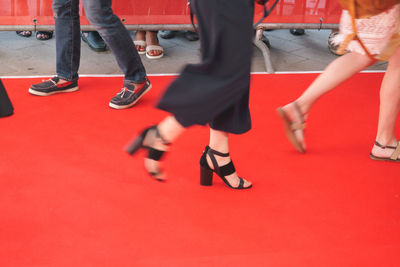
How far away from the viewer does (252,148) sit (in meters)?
2.18

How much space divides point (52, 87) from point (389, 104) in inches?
72.4

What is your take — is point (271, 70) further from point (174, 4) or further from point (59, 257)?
point (59, 257)

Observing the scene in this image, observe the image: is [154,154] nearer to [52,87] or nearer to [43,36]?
[52,87]

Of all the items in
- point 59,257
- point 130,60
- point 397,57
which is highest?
point 397,57

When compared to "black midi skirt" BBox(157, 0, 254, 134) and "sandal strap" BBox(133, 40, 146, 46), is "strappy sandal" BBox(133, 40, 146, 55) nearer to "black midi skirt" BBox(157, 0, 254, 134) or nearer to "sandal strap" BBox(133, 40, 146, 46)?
"sandal strap" BBox(133, 40, 146, 46)

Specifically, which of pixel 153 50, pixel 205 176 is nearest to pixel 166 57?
pixel 153 50

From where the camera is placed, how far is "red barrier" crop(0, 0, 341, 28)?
3453 millimetres

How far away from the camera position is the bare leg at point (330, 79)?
6.39 ft

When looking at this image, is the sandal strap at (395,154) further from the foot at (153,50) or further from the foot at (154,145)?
the foot at (153,50)

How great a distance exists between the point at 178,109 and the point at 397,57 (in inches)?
42.0

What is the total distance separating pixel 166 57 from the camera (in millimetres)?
3699

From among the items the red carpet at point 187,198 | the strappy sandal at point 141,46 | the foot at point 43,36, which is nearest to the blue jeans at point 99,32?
the red carpet at point 187,198

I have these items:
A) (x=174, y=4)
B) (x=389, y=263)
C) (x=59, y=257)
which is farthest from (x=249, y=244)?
(x=174, y=4)

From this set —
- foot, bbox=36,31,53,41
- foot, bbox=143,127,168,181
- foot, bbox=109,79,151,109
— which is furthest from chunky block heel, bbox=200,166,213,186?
foot, bbox=36,31,53,41
